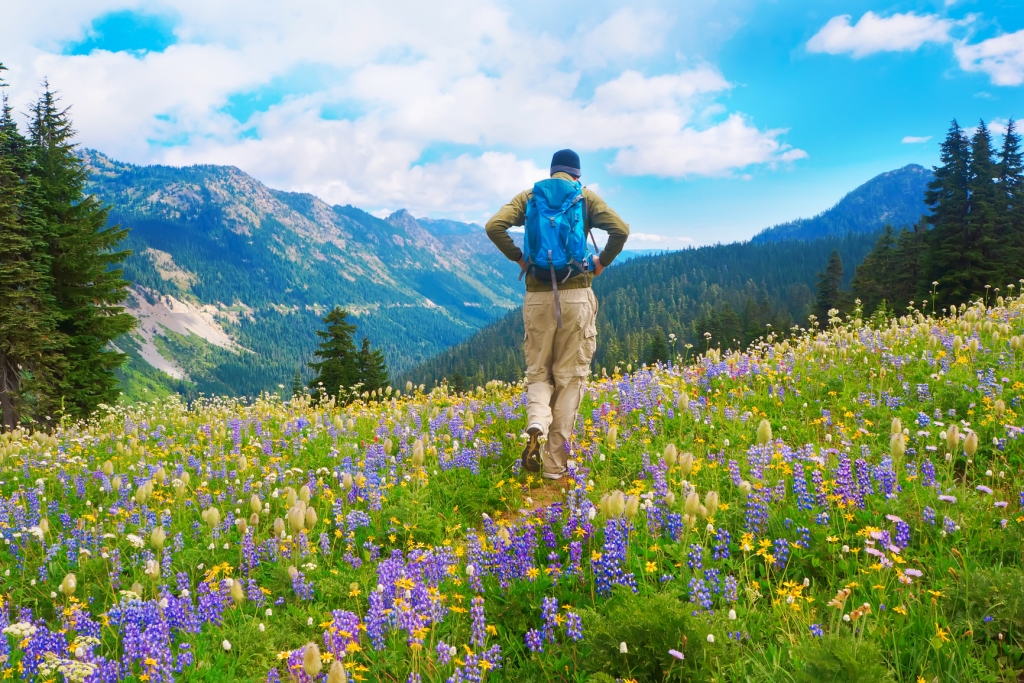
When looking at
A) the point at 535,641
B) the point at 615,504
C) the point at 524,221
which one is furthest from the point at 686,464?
the point at 524,221

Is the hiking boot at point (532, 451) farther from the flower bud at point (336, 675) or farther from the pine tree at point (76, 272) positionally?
the pine tree at point (76, 272)

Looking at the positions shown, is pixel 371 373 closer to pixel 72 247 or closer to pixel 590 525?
pixel 72 247

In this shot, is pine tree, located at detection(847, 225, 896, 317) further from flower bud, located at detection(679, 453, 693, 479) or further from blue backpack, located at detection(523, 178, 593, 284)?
flower bud, located at detection(679, 453, 693, 479)

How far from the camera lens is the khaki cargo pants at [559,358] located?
20.7 ft

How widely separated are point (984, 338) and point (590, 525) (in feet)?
25.7

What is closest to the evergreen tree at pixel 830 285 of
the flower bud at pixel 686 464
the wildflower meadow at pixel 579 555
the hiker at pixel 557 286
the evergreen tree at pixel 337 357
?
the evergreen tree at pixel 337 357

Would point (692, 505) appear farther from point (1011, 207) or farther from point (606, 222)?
point (1011, 207)

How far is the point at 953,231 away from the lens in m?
35.8

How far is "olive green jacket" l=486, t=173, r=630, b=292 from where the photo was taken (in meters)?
6.41

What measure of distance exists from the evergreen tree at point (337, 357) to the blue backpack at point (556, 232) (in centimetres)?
3870

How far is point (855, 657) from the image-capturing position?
95.3 inches

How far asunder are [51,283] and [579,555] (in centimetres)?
2993

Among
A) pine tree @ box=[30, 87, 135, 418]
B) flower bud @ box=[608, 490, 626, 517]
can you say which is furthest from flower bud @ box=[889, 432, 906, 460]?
pine tree @ box=[30, 87, 135, 418]

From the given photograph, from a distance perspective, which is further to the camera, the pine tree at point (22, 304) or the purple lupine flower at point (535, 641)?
the pine tree at point (22, 304)
